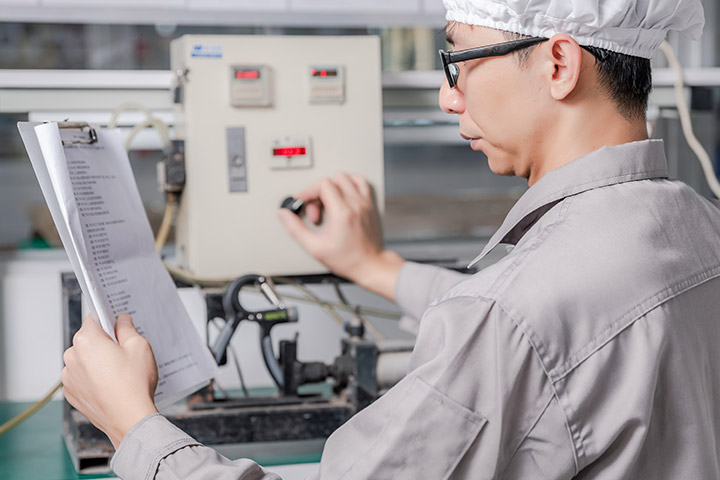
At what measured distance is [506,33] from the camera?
0.87 metres

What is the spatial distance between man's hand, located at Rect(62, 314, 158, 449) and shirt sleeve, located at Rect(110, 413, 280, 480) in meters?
0.03

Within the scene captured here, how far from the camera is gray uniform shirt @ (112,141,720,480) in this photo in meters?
0.72

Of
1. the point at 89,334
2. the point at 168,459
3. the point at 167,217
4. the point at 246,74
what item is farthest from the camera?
the point at 167,217

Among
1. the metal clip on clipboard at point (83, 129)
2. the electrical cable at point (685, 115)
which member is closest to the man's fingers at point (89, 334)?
the metal clip on clipboard at point (83, 129)

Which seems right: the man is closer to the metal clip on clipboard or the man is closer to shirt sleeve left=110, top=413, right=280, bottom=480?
shirt sleeve left=110, top=413, right=280, bottom=480

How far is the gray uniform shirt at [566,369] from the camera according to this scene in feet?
2.38

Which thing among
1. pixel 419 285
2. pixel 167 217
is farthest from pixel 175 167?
pixel 419 285

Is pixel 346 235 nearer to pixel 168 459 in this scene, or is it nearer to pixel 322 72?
pixel 322 72

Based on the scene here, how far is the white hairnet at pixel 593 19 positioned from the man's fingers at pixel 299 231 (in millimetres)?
645

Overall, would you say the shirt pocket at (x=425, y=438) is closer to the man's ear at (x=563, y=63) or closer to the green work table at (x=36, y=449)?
the man's ear at (x=563, y=63)

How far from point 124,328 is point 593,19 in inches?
23.9

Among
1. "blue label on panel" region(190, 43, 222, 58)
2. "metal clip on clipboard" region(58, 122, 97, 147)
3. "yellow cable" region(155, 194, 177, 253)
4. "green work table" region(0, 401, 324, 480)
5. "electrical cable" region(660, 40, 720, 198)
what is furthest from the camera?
"electrical cable" region(660, 40, 720, 198)

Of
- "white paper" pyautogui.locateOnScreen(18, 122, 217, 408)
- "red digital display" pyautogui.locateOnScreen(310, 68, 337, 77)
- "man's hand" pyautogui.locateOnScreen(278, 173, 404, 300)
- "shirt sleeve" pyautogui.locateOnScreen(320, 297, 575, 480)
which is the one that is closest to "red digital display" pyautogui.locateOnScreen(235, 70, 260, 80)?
"red digital display" pyautogui.locateOnScreen(310, 68, 337, 77)

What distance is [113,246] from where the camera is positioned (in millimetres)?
1061
